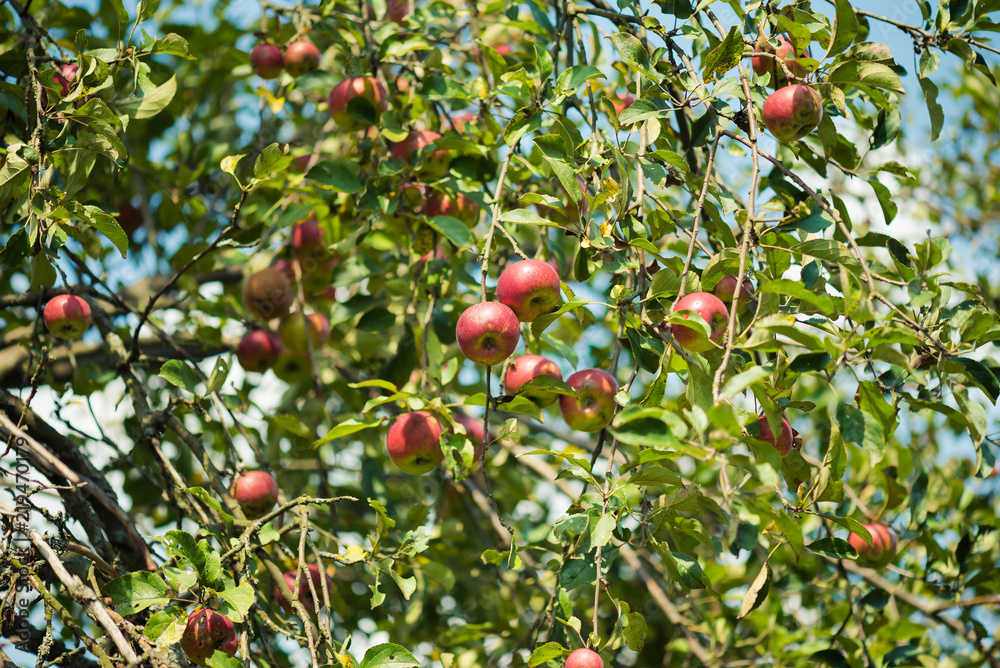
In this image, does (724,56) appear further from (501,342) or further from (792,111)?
(501,342)

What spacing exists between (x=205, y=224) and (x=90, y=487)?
1.67 metres

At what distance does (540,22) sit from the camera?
195 centimetres

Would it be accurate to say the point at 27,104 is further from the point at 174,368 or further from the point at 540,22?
the point at 540,22

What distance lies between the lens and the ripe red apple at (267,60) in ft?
7.26

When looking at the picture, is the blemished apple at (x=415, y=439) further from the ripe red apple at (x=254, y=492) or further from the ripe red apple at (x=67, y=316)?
the ripe red apple at (x=67, y=316)

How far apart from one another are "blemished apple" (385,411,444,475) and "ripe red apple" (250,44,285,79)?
1.21m

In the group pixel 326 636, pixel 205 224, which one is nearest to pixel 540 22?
pixel 326 636

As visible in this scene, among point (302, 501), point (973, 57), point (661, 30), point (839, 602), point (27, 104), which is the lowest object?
point (839, 602)

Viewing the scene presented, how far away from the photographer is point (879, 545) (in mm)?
1915

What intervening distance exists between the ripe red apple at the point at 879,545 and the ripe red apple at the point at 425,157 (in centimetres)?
141

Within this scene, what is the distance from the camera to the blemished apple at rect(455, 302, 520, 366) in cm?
133

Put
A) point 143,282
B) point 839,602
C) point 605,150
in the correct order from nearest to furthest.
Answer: point 605,150
point 839,602
point 143,282

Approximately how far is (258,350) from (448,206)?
2.80 ft

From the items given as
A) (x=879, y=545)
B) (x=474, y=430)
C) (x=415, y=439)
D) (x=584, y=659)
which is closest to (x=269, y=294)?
(x=474, y=430)
